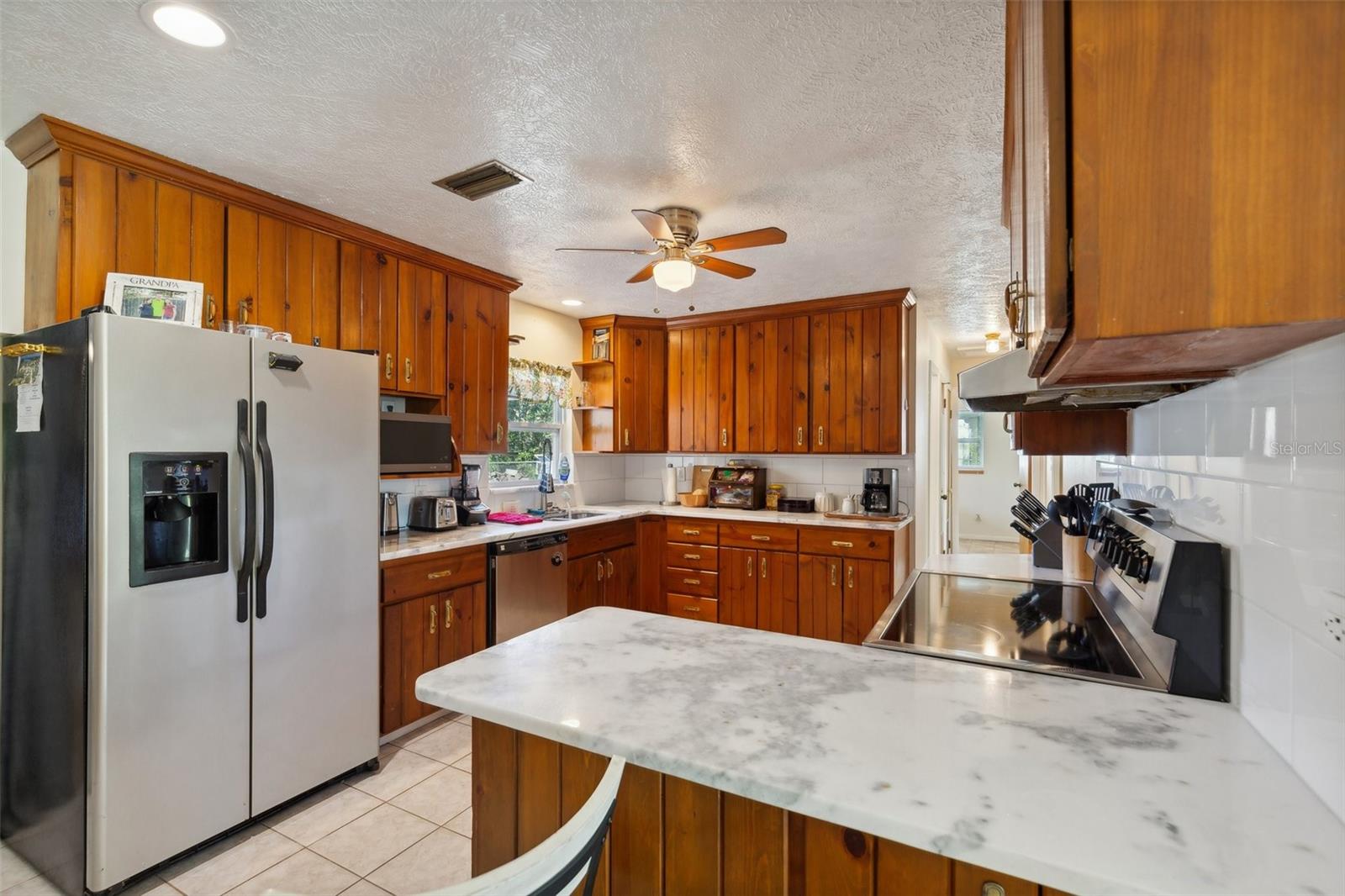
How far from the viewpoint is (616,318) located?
15.8 ft

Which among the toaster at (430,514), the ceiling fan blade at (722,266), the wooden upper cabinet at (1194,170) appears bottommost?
the toaster at (430,514)

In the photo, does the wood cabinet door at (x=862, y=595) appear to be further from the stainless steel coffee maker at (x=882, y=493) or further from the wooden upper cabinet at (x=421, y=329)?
the wooden upper cabinet at (x=421, y=329)

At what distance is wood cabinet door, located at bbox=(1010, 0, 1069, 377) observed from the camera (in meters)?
0.67

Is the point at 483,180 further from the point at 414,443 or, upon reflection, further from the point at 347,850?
the point at 347,850

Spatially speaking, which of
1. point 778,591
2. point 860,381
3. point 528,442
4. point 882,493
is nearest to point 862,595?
point 778,591

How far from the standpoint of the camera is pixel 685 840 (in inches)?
39.1

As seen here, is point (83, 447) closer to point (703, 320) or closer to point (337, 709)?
point (337, 709)

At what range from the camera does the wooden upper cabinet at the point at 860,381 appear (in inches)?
158

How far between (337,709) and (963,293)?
13.7ft

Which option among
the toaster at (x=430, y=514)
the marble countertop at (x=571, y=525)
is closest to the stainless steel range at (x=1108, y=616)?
the marble countertop at (x=571, y=525)

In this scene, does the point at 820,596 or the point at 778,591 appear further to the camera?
the point at 778,591

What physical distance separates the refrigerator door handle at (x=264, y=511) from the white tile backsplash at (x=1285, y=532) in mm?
2555

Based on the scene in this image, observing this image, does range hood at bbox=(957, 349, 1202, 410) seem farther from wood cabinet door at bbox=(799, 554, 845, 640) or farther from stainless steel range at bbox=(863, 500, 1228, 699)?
wood cabinet door at bbox=(799, 554, 845, 640)

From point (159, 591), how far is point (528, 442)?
9.04ft
